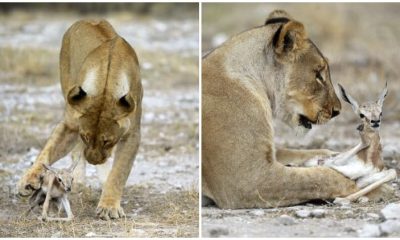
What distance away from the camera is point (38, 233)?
4.65 m

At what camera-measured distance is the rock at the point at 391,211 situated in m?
4.36

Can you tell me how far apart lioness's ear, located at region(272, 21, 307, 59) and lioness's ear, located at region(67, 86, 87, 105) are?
969mm

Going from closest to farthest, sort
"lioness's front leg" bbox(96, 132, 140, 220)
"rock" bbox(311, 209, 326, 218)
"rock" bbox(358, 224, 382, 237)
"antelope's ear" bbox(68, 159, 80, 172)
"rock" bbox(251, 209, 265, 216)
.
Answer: "rock" bbox(358, 224, 382, 237)
"rock" bbox(311, 209, 326, 218)
"rock" bbox(251, 209, 265, 216)
"lioness's front leg" bbox(96, 132, 140, 220)
"antelope's ear" bbox(68, 159, 80, 172)

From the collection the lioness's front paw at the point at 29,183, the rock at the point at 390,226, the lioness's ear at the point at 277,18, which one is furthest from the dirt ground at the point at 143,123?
the lioness's ear at the point at 277,18

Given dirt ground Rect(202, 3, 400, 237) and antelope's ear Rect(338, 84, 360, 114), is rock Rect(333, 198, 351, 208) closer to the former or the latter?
dirt ground Rect(202, 3, 400, 237)

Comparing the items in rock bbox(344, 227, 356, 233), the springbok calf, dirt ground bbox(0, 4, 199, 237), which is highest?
the springbok calf

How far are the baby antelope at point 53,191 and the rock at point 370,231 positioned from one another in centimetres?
146

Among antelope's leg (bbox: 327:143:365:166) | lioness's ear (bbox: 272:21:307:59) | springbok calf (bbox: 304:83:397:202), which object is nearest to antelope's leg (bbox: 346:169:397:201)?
springbok calf (bbox: 304:83:397:202)

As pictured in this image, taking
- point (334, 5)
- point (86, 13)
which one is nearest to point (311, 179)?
point (334, 5)

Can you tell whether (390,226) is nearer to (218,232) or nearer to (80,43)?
(218,232)

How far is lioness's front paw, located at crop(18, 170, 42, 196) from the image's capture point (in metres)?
4.91

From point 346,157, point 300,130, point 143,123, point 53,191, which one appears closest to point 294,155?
point 300,130

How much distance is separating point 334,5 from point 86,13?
3307 mm

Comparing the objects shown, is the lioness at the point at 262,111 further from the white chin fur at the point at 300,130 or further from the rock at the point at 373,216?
the rock at the point at 373,216
